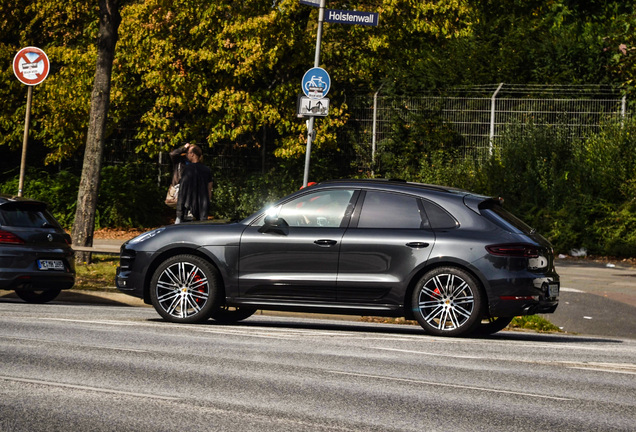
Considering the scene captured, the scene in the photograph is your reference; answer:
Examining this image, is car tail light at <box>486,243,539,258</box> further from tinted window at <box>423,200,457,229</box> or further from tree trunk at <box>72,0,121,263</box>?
tree trunk at <box>72,0,121,263</box>

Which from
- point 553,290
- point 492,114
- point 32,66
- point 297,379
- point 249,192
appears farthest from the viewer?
point 249,192

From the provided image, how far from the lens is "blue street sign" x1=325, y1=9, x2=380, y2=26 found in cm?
1736

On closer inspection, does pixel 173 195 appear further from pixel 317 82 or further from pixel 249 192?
pixel 249 192

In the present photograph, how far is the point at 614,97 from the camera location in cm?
2375

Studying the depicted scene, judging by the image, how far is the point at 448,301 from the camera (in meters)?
10.2

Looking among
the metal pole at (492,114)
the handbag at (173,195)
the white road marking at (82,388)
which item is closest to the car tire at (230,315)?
the handbag at (173,195)

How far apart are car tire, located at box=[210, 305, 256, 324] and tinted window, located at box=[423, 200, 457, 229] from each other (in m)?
2.55

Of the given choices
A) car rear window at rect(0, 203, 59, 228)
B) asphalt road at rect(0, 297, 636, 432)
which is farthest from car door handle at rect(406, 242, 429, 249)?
car rear window at rect(0, 203, 59, 228)

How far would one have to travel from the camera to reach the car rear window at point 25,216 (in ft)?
44.3

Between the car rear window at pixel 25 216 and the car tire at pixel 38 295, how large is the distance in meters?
1.01

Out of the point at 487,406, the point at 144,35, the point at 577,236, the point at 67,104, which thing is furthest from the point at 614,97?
the point at 487,406

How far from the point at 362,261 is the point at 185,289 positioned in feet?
6.47

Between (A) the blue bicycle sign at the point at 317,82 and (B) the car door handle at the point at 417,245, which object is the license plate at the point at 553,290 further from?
(A) the blue bicycle sign at the point at 317,82

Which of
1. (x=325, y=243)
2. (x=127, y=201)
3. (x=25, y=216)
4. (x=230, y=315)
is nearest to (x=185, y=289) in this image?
(x=230, y=315)
